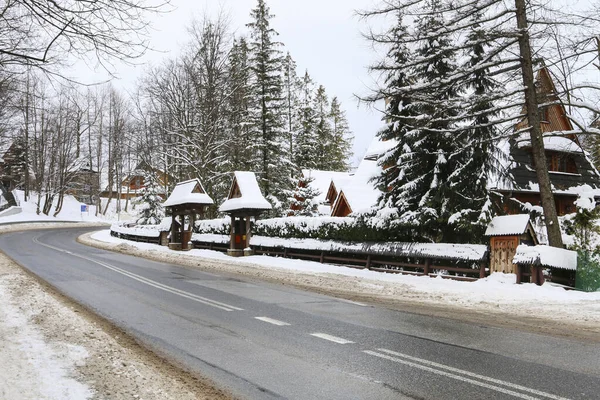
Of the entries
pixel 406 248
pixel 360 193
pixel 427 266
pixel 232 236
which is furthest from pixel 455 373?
pixel 360 193

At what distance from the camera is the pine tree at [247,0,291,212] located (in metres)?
37.3

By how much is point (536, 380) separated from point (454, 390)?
1.12 meters

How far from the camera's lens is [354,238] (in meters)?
21.4

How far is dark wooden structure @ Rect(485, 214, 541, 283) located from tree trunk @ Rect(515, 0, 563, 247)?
0.72 meters

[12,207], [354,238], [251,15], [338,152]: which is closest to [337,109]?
[338,152]

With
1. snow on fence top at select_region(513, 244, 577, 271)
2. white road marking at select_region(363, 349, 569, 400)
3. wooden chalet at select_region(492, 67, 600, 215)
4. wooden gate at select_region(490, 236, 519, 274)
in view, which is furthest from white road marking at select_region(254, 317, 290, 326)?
wooden chalet at select_region(492, 67, 600, 215)

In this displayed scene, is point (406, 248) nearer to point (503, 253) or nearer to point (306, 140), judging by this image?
point (503, 253)

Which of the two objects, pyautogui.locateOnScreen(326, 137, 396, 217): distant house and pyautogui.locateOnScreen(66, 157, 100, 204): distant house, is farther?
pyautogui.locateOnScreen(66, 157, 100, 204): distant house

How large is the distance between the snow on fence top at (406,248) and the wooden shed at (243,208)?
3.01 metres

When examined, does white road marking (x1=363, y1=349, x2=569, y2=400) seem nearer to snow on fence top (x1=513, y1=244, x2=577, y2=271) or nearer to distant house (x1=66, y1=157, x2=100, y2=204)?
snow on fence top (x1=513, y1=244, x2=577, y2=271)

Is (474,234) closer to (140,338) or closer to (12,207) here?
(140,338)

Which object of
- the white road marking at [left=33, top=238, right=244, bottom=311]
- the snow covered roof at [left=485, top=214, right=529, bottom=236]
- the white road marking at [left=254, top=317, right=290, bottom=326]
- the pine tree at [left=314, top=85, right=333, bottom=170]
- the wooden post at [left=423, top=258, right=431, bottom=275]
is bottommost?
the white road marking at [left=33, top=238, right=244, bottom=311]

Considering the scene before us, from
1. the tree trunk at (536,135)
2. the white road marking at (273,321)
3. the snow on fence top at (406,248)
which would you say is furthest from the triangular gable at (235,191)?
the white road marking at (273,321)

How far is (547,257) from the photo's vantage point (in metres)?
14.1
